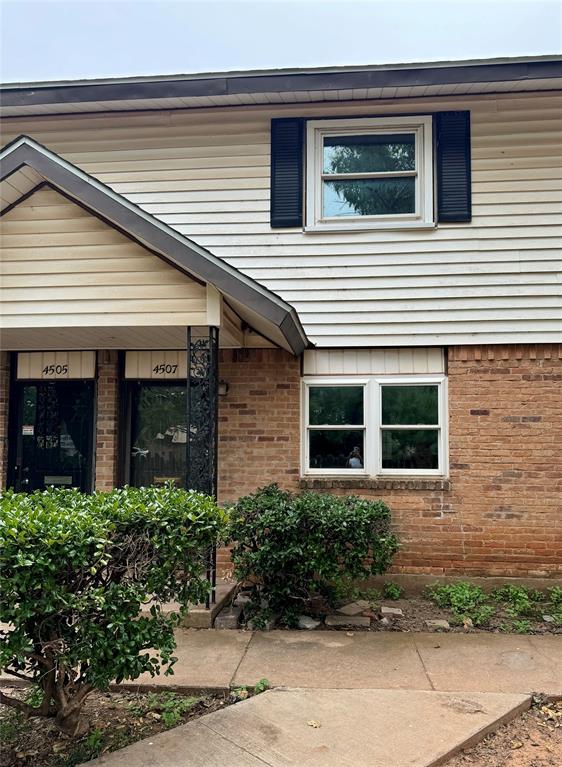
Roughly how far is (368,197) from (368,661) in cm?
492

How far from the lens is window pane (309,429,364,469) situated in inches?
250

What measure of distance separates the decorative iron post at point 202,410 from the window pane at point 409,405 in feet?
7.25

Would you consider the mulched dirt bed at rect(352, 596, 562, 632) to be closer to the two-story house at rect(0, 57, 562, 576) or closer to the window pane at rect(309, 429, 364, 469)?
the two-story house at rect(0, 57, 562, 576)

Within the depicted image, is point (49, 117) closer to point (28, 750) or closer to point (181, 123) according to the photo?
point (181, 123)

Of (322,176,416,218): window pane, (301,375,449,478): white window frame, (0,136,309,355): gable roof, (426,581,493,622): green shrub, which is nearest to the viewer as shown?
(0,136,309,355): gable roof

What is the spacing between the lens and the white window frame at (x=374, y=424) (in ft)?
20.4

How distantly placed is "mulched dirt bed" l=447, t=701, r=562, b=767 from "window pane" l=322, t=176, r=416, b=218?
5091 millimetres

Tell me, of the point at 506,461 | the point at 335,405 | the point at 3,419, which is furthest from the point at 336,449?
the point at 3,419

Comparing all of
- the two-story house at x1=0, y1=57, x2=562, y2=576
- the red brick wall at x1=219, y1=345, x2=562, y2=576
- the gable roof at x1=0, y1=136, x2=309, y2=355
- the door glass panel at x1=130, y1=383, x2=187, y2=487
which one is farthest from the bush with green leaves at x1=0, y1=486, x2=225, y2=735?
the door glass panel at x1=130, y1=383, x2=187, y2=487

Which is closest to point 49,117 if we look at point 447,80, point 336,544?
point 447,80

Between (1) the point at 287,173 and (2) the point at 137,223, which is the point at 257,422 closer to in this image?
(2) the point at 137,223

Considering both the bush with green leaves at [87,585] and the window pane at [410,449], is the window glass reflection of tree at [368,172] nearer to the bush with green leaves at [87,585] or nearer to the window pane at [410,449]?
A: the window pane at [410,449]

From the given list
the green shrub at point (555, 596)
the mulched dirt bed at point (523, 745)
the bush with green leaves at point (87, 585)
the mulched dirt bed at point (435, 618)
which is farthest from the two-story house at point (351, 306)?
the bush with green leaves at point (87, 585)

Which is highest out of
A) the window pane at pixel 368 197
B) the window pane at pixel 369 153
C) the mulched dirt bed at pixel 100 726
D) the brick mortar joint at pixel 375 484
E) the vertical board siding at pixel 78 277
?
the window pane at pixel 369 153
